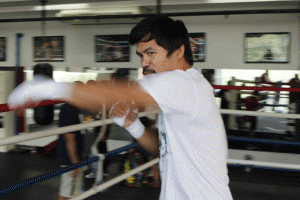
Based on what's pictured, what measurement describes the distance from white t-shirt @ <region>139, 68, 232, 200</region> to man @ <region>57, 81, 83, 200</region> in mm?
1307

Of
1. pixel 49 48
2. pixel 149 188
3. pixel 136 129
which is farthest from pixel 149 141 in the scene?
pixel 49 48

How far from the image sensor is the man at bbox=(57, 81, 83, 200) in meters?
2.06

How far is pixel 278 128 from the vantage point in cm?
511

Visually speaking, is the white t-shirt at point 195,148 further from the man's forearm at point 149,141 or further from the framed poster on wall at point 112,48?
the framed poster on wall at point 112,48

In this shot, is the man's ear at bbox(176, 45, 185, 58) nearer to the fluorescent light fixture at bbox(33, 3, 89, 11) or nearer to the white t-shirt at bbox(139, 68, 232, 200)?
the white t-shirt at bbox(139, 68, 232, 200)

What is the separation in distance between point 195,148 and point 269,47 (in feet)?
15.4

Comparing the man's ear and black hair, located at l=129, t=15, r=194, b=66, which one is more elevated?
black hair, located at l=129, t=15, r=194, b=66

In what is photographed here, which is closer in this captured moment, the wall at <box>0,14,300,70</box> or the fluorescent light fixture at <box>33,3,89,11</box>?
the wall at <box>0,14,300,70</box>

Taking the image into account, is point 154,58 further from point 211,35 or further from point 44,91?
point 211,35

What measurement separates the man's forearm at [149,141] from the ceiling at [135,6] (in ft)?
13.1

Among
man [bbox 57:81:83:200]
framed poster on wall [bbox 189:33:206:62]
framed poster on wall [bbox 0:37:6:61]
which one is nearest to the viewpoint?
man [bbox 57:81:83:200]

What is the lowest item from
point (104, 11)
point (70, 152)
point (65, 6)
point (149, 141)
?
point (70, 152)

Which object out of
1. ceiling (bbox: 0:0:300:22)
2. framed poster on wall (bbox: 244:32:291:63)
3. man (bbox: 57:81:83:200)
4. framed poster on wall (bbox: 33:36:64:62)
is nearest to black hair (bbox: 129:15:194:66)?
man (bbox: 57:81:83:200)

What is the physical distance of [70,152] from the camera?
2133 millimetres
